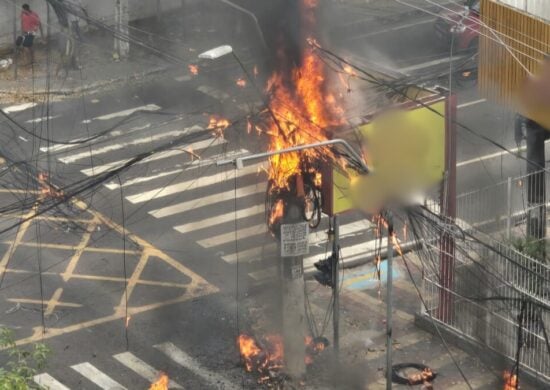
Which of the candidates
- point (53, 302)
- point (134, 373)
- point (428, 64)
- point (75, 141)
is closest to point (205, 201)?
point (75, 141)

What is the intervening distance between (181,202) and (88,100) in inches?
240

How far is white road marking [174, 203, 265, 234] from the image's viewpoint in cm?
2564

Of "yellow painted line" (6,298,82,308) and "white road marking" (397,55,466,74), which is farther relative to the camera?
"white road marking" (397,55,466,74)

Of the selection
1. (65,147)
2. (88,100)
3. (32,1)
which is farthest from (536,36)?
(32,1)

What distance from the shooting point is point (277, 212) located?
66.3 ft

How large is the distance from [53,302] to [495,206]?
25.4 ft

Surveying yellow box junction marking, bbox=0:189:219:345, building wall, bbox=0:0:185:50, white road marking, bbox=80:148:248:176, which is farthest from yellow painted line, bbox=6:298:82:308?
building wall, bbox=0:0:185:50

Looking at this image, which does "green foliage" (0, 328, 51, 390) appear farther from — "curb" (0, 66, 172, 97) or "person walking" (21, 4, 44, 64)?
"person walking" (21, 4, 44, 64)

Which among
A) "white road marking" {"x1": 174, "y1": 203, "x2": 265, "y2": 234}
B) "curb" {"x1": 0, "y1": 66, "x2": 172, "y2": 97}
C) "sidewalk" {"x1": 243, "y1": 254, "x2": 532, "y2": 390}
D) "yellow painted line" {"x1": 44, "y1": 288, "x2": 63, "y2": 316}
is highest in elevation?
"curb" {"x1": 0, "y1": 66, "x2": 172, "y2": 97}

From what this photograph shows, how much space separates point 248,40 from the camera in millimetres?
22391

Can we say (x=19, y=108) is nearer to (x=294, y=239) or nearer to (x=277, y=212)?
(x=277, y=212)

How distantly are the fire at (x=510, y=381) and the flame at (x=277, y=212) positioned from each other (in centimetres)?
429

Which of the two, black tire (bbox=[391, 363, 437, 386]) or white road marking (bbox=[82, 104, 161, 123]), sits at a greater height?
white road marking (bbox=[82, 104, 161, 123])

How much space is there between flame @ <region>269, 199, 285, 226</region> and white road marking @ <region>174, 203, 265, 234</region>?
542 centimetres
